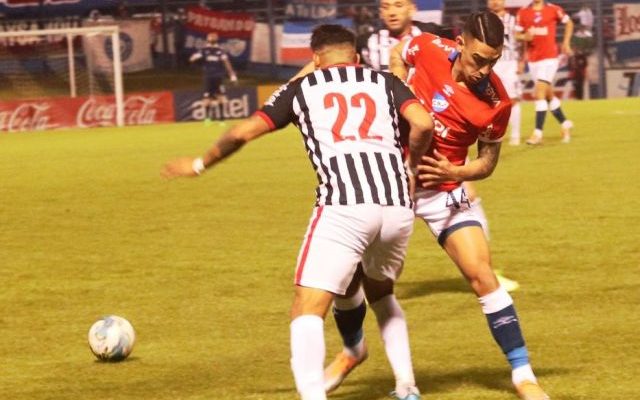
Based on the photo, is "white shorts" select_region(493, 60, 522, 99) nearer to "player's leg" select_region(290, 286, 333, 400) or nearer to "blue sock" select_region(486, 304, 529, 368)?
"blue sock" select_region(486, 304, 529, 368)

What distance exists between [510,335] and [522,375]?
0.22 meters

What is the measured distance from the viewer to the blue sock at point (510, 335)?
709cm

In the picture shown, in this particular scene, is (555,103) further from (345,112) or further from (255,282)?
(345,112)

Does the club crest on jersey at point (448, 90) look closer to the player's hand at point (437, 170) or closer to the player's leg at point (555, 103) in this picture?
the player's hand at point (437, 170)

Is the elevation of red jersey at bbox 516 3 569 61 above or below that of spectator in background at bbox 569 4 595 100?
above

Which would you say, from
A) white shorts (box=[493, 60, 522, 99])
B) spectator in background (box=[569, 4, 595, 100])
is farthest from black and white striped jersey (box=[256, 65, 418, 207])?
spectator in background (box=[569, 4, 595, 100])

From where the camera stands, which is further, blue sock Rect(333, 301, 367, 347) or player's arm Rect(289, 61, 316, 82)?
blue sock Rect(333, 301, 367, 347)

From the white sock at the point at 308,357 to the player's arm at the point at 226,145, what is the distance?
0.91 meters

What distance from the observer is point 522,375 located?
703 cm

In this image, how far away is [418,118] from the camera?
6.54m

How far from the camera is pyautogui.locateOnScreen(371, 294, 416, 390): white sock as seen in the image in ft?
22.8

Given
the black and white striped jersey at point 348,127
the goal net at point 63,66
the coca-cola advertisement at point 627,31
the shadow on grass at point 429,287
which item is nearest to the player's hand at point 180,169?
the black and white striped jersey at point 348,127

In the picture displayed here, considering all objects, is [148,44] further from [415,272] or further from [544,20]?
[415,272]

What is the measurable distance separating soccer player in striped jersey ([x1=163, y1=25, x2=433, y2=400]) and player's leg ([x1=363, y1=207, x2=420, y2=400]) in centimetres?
1
